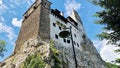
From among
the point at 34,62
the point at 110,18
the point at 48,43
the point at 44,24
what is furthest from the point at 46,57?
the point at 110,18

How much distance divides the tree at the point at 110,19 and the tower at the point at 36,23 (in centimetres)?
1546

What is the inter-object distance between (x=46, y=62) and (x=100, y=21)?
1138 centimetres

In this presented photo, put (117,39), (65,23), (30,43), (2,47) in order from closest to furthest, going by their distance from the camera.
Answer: (117,39)
(2,47)
(30,43)
(65,23)

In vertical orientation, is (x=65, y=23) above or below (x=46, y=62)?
above

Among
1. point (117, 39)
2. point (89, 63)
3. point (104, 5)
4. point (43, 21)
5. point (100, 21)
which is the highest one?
point (43, 21)

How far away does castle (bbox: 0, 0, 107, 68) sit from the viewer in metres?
25.0

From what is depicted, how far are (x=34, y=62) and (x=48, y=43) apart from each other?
4.49m

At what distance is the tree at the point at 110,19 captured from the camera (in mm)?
12070

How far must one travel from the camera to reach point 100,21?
1295cm

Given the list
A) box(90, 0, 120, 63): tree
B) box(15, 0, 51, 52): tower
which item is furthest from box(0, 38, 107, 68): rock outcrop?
box(90, 0, 120, 63): tree

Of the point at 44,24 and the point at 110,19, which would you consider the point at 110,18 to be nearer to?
the point at 110,19

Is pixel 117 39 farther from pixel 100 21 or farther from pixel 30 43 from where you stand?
pixel 30 43

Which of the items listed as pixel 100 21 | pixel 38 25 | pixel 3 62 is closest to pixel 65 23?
pixel 38 25

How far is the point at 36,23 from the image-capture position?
100 feet
